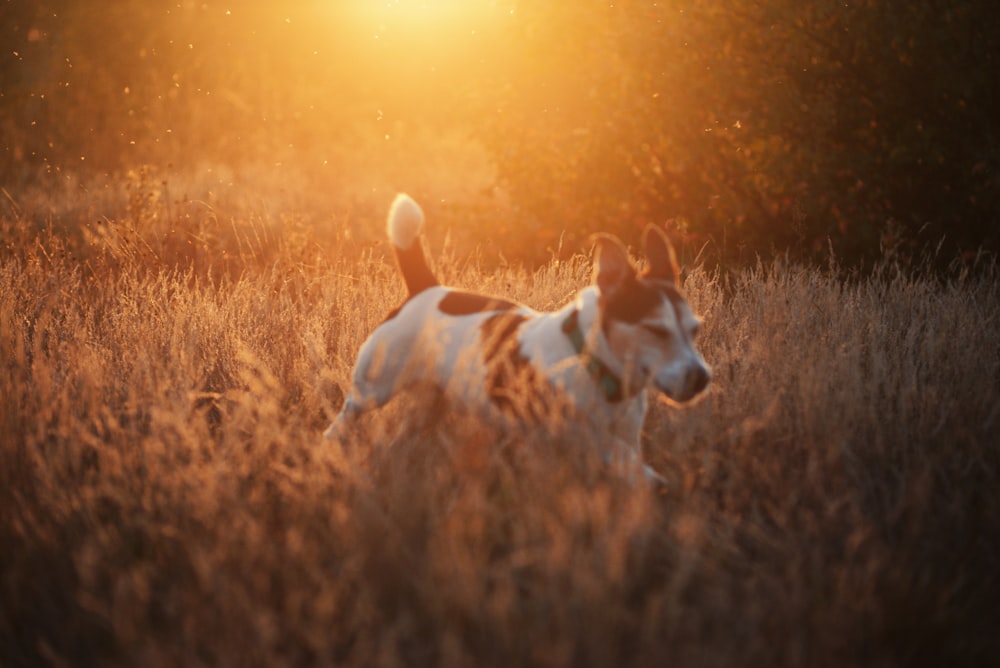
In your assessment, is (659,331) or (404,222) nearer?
(659,331)

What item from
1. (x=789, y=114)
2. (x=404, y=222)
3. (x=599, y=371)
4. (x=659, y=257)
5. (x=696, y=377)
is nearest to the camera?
(x=696, y=377)

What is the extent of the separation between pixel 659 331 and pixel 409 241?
1.49 metres

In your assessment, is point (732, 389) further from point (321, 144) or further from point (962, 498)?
point (321, 144)

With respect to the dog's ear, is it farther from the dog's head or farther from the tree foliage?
the tree foliage

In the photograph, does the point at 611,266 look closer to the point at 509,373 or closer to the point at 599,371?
the point at 599,371

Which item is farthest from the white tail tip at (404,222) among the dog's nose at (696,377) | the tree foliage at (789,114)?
the tree foliage at (789,114)

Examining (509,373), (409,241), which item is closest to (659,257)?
(509,373)

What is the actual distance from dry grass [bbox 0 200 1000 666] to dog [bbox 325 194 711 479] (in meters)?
0.17

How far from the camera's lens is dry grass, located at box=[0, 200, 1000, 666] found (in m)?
2.27

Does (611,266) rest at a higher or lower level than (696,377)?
higher

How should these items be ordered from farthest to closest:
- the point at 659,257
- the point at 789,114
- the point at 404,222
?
the point at 789,114 → the point at 404,222 → the point at 659,257

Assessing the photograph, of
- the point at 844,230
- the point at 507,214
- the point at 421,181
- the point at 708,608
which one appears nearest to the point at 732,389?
the point at 708,608

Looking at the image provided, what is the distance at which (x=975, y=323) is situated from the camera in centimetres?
500

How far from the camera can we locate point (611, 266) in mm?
3193
